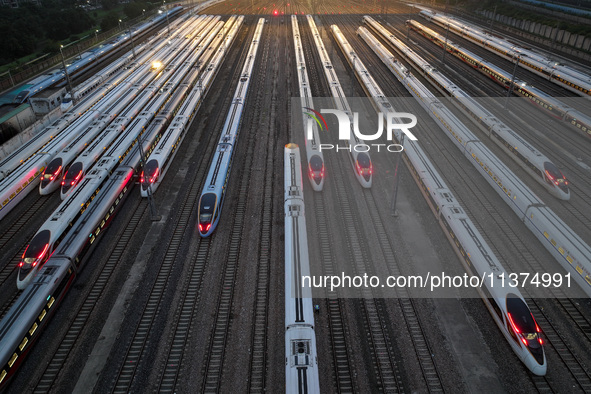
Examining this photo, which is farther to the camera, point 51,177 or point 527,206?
point 51,177

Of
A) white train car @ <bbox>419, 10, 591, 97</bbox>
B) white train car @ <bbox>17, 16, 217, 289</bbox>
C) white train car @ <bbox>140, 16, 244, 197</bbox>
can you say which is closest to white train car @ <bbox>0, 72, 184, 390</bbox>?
white train car @ <bbox>17, 16, 217, 289</bbox>

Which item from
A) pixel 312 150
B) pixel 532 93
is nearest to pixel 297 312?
pixel 312 150

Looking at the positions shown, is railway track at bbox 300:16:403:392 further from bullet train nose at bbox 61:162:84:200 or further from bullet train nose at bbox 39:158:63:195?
bullet train nose at bbox 39:158:63:195

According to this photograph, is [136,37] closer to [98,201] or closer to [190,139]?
[190,139]

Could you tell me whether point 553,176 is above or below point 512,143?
below

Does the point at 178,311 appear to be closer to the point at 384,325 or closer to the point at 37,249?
the point at 37,249

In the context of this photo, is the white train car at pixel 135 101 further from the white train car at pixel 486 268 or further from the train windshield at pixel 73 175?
the white train car at pixel 486 268

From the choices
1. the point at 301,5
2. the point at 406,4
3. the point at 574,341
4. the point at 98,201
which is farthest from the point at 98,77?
the point at 406,4

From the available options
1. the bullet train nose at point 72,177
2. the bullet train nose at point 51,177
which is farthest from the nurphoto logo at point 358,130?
the bullet train nose at point 51,177
